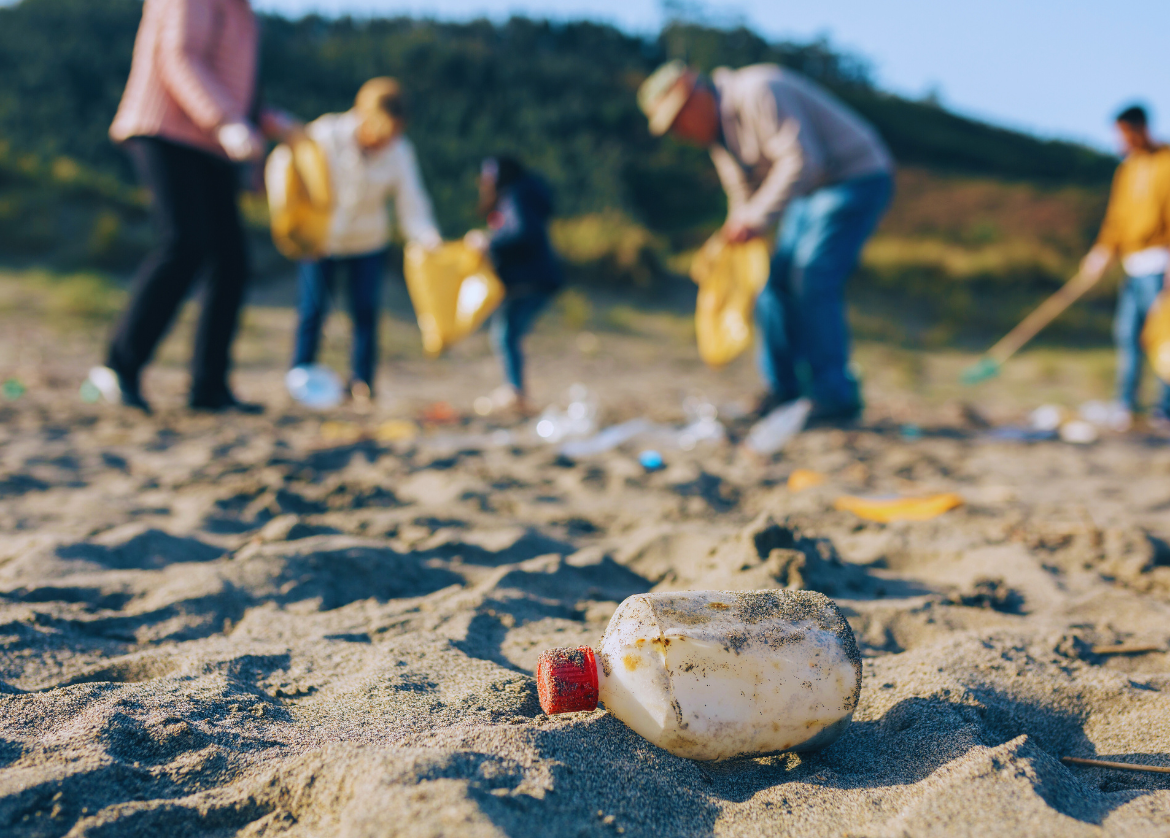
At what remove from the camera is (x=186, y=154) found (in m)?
2.99

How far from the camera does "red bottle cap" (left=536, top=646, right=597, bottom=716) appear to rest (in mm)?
1093

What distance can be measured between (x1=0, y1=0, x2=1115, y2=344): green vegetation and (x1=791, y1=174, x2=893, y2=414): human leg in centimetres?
501

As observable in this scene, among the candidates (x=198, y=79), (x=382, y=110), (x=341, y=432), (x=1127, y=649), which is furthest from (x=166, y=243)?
(x=1127, y=649)

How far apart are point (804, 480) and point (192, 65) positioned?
2573mm

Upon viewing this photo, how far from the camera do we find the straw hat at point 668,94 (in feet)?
11.1

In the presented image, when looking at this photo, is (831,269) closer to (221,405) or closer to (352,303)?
(352,303)

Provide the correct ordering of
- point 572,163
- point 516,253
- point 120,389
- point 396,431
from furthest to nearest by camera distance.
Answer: point 572,163
point 516,253
point 396,431
point 120,389

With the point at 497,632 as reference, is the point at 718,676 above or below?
above

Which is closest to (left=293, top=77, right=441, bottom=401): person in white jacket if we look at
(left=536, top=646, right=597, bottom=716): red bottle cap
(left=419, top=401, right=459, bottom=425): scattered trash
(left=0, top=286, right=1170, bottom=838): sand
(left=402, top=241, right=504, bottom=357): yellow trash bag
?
(left=402, top=241, right=504, bottom=357): yellow trash bag

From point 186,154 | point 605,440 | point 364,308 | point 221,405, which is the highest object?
point 186,154

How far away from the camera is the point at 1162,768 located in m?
1.04

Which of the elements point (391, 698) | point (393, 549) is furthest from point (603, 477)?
point (391, 698)

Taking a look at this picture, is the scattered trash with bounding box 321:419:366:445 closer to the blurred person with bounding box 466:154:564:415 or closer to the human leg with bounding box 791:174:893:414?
the blurred person with bounding box 466:154:564:415

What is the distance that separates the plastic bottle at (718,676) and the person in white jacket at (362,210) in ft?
9.78
